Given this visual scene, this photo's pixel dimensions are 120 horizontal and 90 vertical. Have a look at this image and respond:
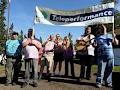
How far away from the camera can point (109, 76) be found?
1191cm

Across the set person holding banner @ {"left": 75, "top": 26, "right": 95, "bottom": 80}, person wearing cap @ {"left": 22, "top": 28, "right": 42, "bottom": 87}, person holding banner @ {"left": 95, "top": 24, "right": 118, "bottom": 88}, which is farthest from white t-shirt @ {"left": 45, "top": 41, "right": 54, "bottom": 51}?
person holding banner @ {"left": 95, "top": 24, "right": 118, "bottom": 88}

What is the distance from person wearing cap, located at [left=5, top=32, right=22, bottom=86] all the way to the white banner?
1820mm

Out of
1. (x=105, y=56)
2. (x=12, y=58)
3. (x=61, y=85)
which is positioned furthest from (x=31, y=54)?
(x=105, y=56)

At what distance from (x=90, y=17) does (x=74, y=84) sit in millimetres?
2575

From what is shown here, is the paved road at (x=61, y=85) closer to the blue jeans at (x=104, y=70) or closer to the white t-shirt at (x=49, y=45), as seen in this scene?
the blue jeans at (x=104, y=70)

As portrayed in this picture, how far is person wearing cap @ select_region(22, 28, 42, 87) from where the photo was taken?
12406 millimetres

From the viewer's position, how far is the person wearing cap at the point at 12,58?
12773 millimetres

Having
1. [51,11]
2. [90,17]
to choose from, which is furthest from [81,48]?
[51,11]

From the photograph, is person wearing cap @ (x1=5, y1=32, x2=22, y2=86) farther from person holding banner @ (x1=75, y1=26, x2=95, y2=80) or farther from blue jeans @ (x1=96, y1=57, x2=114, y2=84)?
blue jeans @ (x1=96, y1=57, x2=114, y2=84)

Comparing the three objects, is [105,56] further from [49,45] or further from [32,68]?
[49,45]

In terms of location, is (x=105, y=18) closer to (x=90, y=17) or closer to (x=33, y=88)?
(x=90, y=17)

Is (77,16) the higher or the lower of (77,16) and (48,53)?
the higher

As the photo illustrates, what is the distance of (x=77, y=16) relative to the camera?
1399cm

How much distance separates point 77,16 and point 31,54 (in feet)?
8.48
